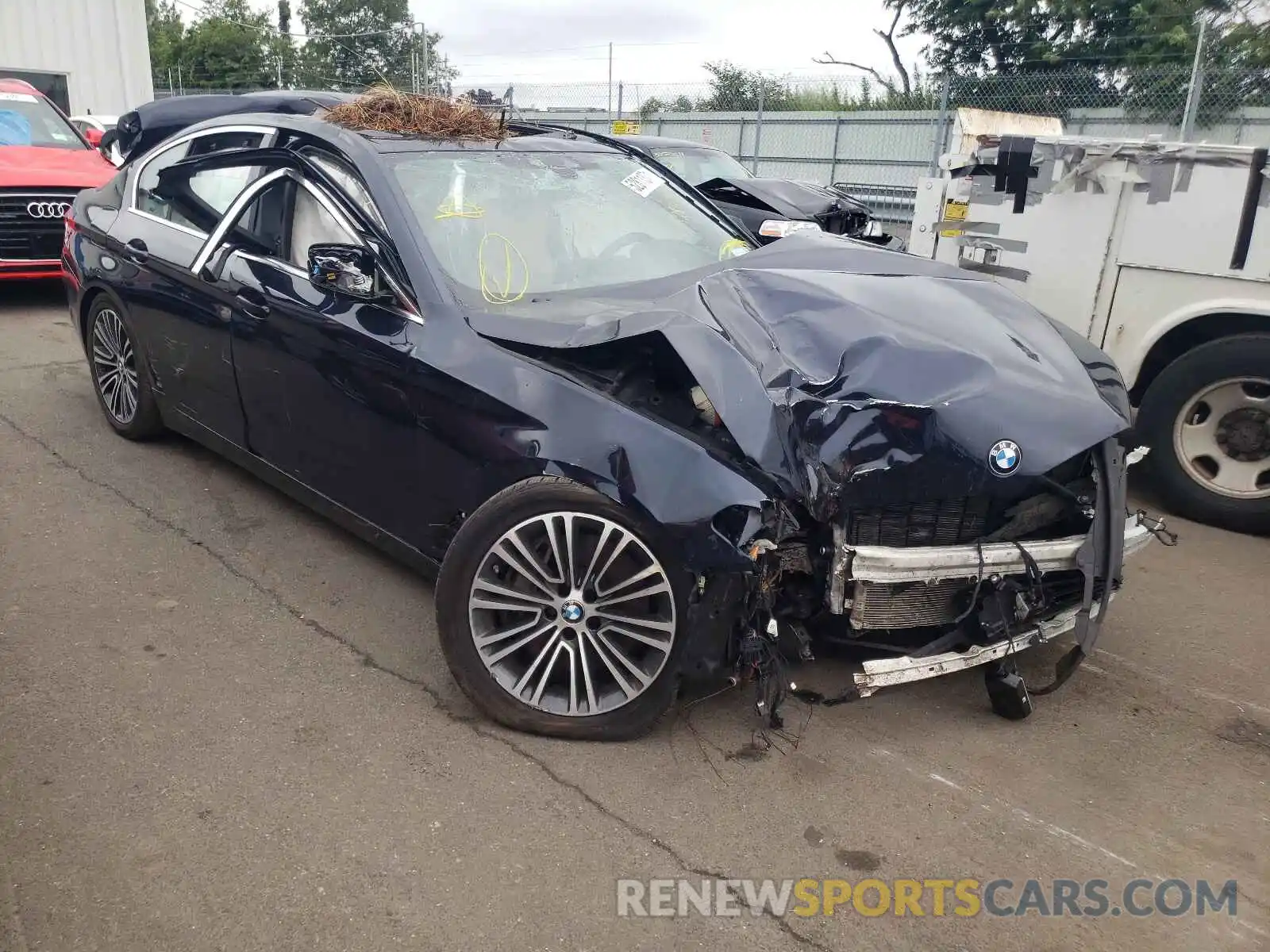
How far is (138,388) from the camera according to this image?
5180 mm

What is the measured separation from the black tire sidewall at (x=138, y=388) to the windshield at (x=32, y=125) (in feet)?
17.8

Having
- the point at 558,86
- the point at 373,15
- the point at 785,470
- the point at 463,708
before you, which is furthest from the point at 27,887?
the point at 373,15

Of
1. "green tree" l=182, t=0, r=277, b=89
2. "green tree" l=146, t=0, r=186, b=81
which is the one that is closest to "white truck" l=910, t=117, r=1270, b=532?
"green tree" l=182, t=0, r=277, b=89

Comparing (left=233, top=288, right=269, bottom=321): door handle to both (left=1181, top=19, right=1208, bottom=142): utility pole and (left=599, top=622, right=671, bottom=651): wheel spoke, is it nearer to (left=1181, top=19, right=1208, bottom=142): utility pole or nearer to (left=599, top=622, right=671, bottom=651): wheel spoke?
(left=599, top=622, right=671, bottom=651): wheel spoke

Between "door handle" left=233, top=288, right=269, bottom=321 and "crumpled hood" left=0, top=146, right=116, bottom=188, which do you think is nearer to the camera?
"door handle" left=233, top=288, right=269, bottom=321

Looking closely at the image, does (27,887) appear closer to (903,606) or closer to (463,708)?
(463,708)

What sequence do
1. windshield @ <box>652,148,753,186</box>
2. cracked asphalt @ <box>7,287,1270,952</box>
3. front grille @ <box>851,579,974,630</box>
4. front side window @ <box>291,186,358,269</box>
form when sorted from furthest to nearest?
windshield @ <box>652,148,753,186</box>, front side window @ <box>291,186,358,269</box>, front grille @ <box>851,579,974,630</box>, cracked asphalt @ <box>7,287,1270,952</box>

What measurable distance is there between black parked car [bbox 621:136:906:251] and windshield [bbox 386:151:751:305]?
459cm

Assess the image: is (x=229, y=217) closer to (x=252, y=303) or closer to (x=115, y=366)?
(x=252, y=303)

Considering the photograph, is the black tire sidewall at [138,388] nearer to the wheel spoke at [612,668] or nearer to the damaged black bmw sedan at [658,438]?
the damaged black bmw sedan at [658,438]

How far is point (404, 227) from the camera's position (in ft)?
11.6

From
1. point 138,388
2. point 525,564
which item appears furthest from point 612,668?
point 138,388

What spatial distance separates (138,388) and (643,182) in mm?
2789

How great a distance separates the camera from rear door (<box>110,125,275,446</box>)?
4.36m
